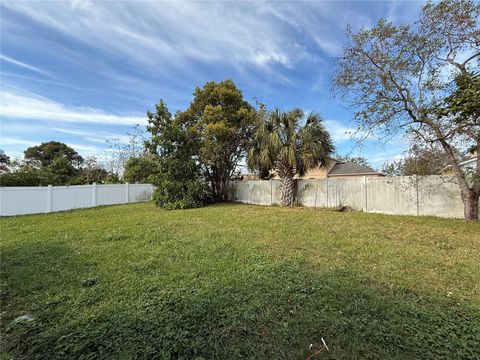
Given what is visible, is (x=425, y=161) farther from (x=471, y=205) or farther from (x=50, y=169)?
(x=50, y=169)

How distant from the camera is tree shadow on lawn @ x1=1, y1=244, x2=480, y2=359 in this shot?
2.03 meters

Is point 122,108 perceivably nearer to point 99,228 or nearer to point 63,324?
point 99,228

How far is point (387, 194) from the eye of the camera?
30.9 feet

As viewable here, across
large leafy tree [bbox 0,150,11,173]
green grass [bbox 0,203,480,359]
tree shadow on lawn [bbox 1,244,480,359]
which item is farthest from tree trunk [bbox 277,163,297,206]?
large leafy tree [bbox 0,150,11,173]

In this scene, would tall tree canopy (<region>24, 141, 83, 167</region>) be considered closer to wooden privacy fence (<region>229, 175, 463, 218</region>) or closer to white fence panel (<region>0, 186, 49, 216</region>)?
white fence panel (<region>0, 186, 49, 216</region>)

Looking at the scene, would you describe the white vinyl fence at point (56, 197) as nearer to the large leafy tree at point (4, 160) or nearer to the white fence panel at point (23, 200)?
the white fence panel at point (23, 200)

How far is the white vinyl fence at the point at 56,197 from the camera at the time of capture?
31.8 feet

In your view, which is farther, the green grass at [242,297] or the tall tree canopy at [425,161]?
the tall tree canopy at [425,161]

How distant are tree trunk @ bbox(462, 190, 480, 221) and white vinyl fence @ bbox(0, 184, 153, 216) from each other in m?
15.3

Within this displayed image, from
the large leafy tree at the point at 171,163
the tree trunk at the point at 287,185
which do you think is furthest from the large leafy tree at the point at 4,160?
the tree trunk at the point at 287,185

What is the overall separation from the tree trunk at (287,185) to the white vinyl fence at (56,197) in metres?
9.48

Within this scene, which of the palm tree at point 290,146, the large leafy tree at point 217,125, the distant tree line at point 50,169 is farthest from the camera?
the distant tree line at point 50,169

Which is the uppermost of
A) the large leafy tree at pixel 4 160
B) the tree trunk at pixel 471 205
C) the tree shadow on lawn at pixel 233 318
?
the large leafy tree at pixel 4 160

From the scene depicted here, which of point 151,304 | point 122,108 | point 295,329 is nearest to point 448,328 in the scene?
point 295,329
